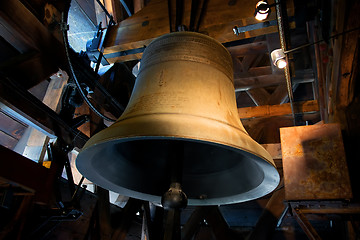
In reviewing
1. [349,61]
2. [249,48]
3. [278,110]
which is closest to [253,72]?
[249,48]

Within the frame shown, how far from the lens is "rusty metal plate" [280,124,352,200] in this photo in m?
2.20

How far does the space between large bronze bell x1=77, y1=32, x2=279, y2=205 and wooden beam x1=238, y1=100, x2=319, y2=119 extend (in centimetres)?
150

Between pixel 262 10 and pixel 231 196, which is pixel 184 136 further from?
pixel 262 10

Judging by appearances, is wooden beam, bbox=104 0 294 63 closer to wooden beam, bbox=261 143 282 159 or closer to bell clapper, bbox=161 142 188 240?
wooden beam, bbox=261 143 282 159

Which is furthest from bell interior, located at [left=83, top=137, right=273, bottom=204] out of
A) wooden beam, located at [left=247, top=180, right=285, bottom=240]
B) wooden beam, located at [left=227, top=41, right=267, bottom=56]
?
wooden beam, located at [left=227, top=41, right=267, bottom=56]

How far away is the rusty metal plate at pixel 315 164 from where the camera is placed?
220cm

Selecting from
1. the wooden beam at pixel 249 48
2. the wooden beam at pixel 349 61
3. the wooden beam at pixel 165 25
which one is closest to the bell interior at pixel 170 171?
the wooden beam at pixel 349 61

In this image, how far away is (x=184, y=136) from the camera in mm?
1231

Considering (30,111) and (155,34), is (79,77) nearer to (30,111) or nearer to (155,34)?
(30,111)

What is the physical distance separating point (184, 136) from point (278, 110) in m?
2.60

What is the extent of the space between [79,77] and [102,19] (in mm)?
1094

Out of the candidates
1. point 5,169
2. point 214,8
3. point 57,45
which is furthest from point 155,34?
point 5,169

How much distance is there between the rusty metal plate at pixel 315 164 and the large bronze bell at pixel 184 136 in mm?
590

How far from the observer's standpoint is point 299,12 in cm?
334
